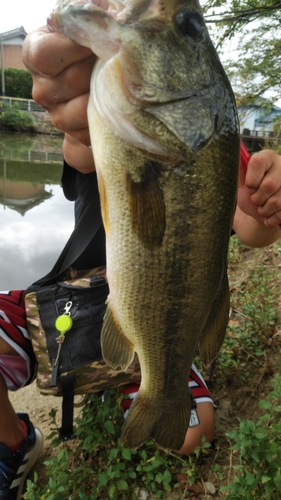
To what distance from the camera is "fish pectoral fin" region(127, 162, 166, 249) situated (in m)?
1.24

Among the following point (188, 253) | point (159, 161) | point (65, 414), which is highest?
point (159, 161)

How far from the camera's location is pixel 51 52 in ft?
4.10

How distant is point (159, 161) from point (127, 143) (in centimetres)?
12

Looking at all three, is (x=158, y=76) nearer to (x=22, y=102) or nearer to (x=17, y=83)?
(x=22, y=102)

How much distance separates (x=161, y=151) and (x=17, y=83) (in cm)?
3430

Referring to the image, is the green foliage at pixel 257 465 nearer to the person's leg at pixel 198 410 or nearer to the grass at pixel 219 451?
the grass at pixel 219 451

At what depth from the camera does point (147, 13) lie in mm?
1171

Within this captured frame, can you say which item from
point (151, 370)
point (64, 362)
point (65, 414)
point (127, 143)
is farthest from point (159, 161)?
point (65, 414)

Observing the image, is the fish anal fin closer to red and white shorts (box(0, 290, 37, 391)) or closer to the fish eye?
the fish eye

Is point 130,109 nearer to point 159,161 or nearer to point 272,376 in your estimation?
point 159,161

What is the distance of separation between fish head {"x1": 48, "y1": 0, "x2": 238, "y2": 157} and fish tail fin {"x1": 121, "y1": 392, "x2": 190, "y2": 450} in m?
1.05

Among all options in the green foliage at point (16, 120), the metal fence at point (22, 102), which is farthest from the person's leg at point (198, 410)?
the metal fence at point (22, 102)

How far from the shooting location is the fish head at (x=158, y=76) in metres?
1.16

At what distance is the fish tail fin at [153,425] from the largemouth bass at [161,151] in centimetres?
40
